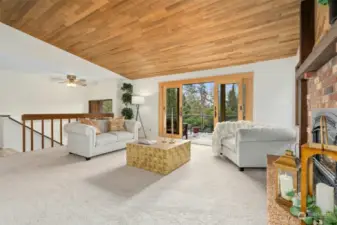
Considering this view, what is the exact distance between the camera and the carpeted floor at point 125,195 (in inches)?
67.2

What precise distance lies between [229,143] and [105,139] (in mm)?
2437

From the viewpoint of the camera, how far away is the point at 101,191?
223 centimetres

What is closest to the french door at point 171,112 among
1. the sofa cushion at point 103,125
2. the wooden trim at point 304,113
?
the sofa cushion at point 103,125

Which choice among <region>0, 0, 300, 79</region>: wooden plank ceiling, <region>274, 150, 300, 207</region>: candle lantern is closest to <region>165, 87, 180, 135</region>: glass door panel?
<region>0, 0, 300, 79</region>: wooden plank ceiling

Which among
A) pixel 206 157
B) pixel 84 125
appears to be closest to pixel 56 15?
pixel 84 125

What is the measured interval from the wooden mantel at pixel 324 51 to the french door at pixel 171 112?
399cm

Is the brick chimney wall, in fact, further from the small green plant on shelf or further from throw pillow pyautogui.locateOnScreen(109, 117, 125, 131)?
throw pillow pyautogui.locateOnScreen(109, 117, 125, 131)

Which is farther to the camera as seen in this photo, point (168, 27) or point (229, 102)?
point (229, 102)

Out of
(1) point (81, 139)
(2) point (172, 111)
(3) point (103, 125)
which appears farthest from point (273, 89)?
(1) point (81, 139)

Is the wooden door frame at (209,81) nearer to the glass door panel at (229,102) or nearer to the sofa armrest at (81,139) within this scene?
the glass door panel at (229,102)

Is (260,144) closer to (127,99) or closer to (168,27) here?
(168,27)

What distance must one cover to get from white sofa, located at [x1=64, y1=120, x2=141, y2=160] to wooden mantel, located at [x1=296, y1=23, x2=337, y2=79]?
11.2 ft

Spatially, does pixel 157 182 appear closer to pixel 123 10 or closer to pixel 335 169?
pixel 335 169

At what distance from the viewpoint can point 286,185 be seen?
4.76 feet
